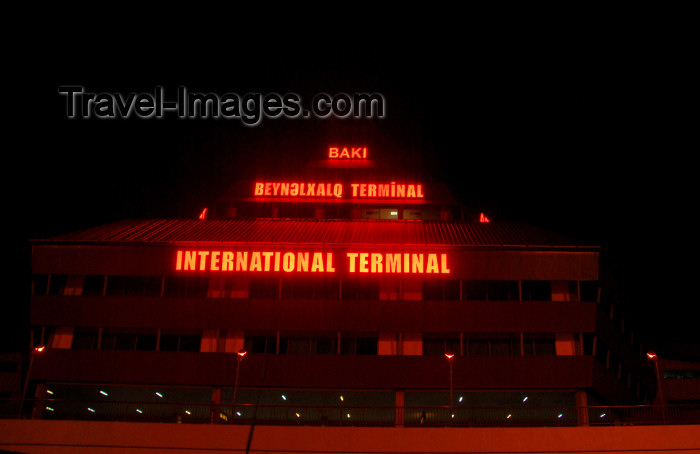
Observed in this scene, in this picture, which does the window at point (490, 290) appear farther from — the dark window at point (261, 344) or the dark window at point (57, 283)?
the dark window at point (57, 283)

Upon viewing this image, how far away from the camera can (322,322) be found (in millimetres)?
38531

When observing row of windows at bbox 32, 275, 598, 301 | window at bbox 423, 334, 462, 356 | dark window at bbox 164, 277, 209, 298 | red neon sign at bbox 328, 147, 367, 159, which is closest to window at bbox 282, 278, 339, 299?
row of windows at bbox 32, 275, 598, 301

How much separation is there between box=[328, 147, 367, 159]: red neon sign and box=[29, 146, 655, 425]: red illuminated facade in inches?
585

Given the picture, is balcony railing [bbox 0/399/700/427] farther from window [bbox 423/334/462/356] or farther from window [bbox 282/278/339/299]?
window [bbox 282/278/339/299]

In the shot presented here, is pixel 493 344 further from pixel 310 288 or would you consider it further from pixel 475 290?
pixel 310 288

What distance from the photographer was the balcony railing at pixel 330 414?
27891 mm

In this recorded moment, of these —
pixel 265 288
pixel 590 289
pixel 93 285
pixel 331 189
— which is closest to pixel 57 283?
pixel 93 285

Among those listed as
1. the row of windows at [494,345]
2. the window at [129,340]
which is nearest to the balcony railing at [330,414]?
the row of windows at [494,345]

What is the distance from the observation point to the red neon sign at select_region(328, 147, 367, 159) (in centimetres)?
5522

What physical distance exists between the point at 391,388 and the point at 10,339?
123ft

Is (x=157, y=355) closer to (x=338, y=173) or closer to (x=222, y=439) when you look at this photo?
(x=222, y=439)

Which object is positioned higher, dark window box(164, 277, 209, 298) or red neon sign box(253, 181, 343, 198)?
red neon sign box(253, 181, 343, 198)

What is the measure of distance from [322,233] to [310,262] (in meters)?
3.76

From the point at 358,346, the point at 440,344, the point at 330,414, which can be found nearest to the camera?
the point at 330,414
